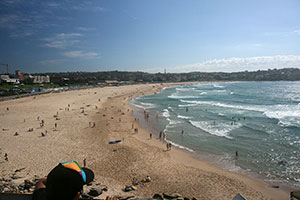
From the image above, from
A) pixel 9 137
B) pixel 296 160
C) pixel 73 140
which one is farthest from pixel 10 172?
pixel 296 160

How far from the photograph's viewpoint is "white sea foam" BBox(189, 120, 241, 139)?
67.9 ft

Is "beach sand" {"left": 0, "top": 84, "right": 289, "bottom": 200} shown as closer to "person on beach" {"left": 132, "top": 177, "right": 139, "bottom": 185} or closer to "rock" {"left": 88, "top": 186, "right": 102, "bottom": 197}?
"rock" {"left": 88, "top": 186, "right": 102, "bottom": 197}

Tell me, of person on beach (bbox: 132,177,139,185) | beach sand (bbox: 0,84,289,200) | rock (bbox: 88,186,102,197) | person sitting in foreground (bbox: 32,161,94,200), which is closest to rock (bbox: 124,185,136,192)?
Result: beach sand (bbox: 0,84,289,200)

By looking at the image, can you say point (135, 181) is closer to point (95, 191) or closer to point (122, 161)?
point (95, 191)

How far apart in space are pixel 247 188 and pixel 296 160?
6.30 m

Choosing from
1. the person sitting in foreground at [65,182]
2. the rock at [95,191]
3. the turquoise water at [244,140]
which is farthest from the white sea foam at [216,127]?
the person sitting in foreground at [65,182]

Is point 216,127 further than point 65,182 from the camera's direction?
Yes

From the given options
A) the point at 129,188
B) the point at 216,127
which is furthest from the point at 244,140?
the point at 129,188

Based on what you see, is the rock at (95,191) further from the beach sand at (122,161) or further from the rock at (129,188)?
the rock at (129,188)

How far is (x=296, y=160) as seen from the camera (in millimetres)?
14367

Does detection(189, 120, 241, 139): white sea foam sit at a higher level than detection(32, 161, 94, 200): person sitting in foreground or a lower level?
lower

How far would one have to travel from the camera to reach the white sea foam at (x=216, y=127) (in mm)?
20681

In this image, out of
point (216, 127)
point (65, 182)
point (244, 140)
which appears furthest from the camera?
point (216, 127)

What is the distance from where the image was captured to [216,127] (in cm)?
2306
